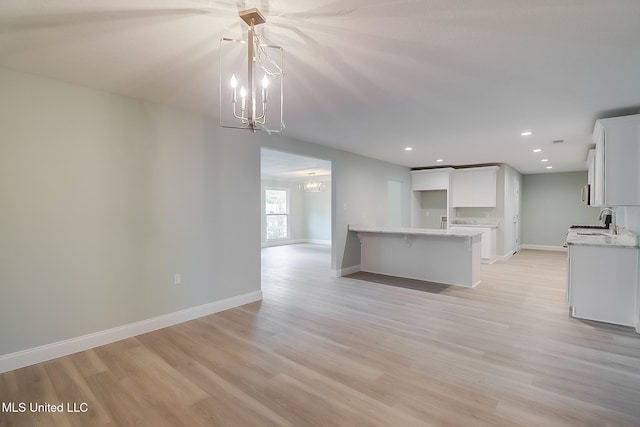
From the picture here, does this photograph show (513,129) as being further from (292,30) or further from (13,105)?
(13,105)

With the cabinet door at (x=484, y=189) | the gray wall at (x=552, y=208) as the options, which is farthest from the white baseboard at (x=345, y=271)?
the gray wall at (x=552, y=208)

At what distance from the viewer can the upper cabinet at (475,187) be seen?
737 cm

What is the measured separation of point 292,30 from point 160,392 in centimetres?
258

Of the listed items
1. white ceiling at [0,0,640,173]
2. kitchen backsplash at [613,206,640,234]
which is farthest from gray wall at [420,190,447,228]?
white ceiling at [0,0,640,173]

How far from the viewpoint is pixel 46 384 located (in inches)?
87.7

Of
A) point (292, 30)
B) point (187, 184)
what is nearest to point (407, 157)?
point (187, 184)

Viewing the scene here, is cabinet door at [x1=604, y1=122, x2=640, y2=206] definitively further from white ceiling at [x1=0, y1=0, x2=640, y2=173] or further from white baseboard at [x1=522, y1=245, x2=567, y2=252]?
white baseboard at [x1=522, y1=245, x2=567, y2=252]

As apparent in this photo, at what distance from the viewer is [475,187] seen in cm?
762

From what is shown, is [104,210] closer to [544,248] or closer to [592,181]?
[592,181]

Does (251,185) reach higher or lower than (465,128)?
lower

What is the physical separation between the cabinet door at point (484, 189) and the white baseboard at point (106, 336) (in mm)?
6305

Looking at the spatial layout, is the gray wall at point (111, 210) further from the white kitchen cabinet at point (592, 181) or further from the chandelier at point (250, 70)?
the white kitchen cabinet at point (592, 181)

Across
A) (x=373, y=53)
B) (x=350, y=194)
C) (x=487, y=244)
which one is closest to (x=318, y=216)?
(x=350, y=194)

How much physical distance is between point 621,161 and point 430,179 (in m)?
4.71
